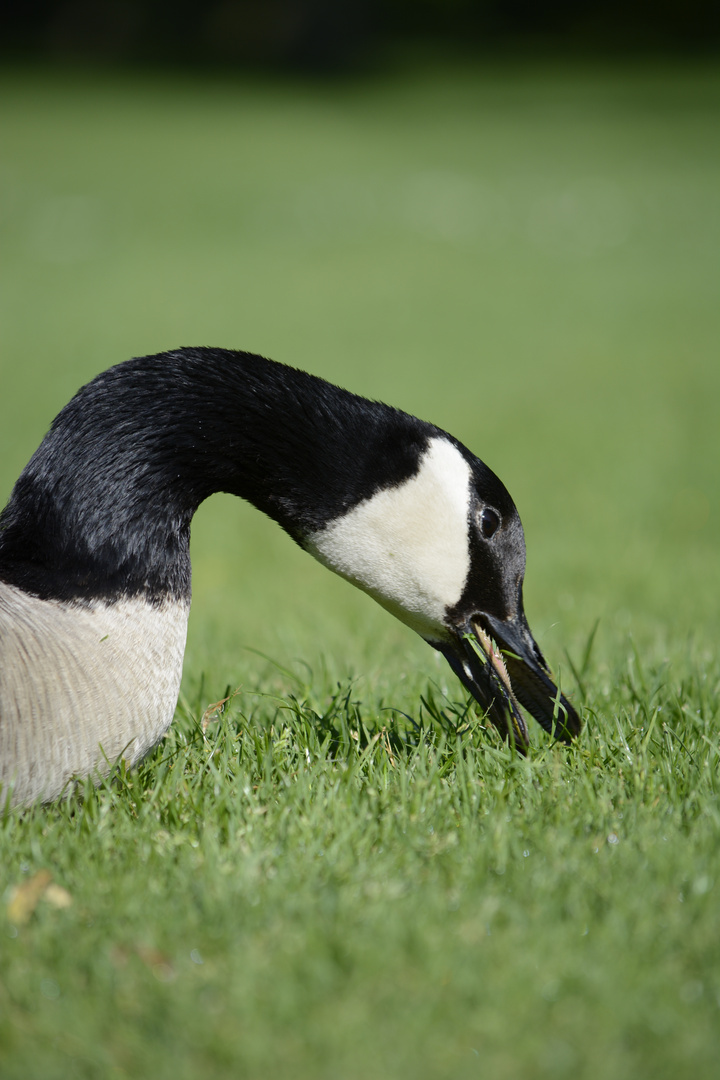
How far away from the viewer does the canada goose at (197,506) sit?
8.85 feet

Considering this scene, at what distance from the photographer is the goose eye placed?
288 cm

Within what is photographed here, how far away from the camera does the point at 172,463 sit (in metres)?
2.86

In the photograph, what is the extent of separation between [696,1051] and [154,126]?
39.1 m

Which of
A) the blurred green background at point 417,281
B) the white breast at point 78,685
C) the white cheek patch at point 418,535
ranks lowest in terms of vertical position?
the white breast at point 78,685

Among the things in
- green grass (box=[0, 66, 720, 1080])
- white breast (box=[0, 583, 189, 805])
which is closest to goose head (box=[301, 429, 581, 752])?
green grass (box=[0, 66, 720, 1080])

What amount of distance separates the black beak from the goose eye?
263mm

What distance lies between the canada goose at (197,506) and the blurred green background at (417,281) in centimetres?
19

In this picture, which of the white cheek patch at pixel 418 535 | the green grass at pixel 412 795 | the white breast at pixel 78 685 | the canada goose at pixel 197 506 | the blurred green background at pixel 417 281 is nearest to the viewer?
the green grass at pixel 412 795

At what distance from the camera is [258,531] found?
27.1 feet

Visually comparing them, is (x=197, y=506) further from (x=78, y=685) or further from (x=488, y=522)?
(x=488, y=522)

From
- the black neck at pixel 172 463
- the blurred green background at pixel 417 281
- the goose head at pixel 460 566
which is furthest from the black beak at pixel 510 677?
the black neck at pixel 172 463

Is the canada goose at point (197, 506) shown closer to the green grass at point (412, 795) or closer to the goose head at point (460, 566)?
the goose head at point (460, 566)

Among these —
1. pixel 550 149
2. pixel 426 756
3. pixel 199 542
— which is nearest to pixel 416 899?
pixel 426 756

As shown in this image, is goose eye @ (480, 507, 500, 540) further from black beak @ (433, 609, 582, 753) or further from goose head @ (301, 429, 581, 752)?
black beak @ (433, 609, 582, 753)
